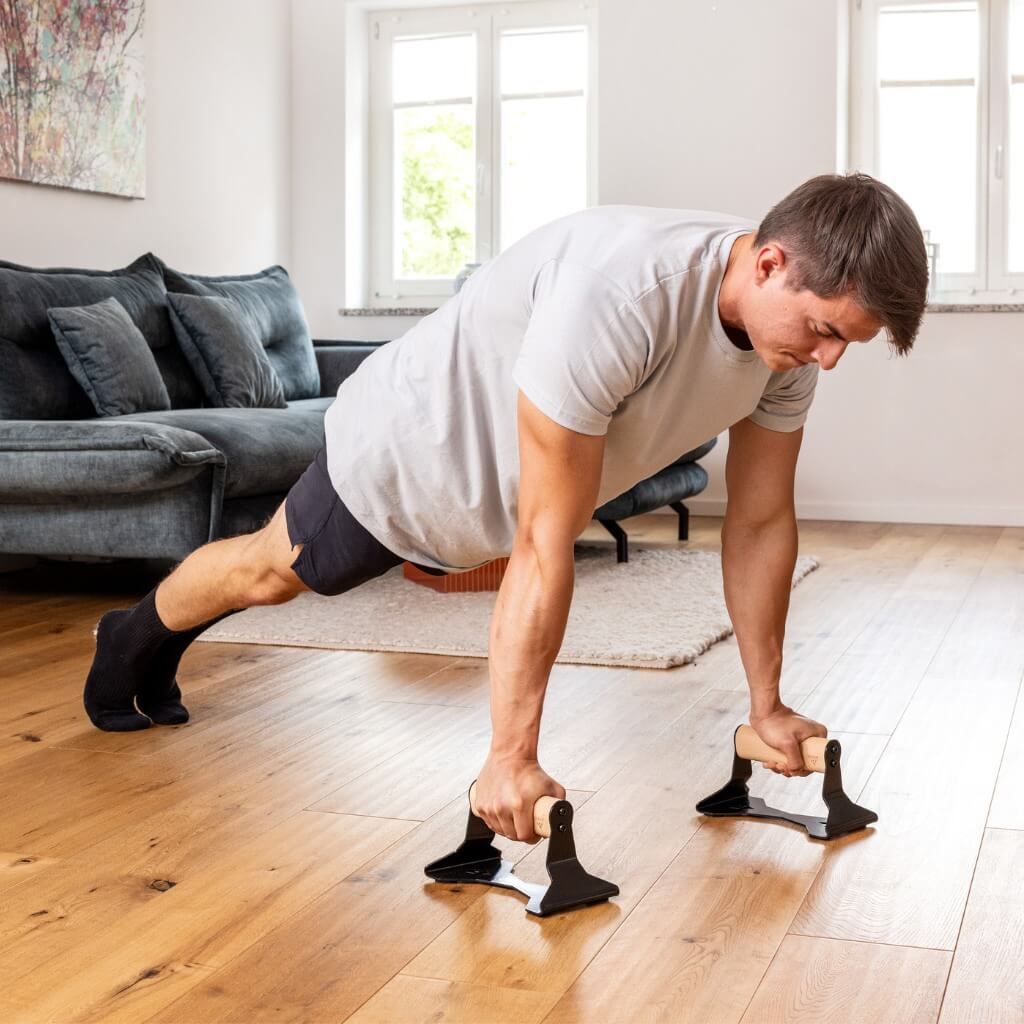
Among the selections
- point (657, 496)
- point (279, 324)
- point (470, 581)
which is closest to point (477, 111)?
point (279, 324)

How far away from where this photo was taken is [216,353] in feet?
14.4

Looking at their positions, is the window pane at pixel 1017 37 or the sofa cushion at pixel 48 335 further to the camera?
the window pane at pixel 1017 37

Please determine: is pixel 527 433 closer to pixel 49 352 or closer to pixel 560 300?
pixel 560 300

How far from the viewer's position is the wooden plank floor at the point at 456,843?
136 cm

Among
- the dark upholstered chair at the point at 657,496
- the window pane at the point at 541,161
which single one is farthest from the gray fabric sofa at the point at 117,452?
the window pane at the point at 541,161

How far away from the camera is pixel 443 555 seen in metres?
1.90

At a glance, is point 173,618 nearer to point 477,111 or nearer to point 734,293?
point 734,293

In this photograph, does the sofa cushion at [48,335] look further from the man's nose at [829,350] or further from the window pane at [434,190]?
the man's nose at [829,350]

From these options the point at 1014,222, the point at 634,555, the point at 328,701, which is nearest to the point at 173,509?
the point at 328,701

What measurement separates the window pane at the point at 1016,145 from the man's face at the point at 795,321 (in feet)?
14.6

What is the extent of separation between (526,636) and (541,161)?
4.84m

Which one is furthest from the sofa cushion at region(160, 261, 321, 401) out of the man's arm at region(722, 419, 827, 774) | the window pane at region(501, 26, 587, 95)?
the man's arm at region(722, 419, 827, 774)

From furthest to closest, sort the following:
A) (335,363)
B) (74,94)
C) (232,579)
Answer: (335,363) → (74,94) → (232,579)

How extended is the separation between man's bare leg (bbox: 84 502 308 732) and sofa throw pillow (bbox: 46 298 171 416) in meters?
1.72
